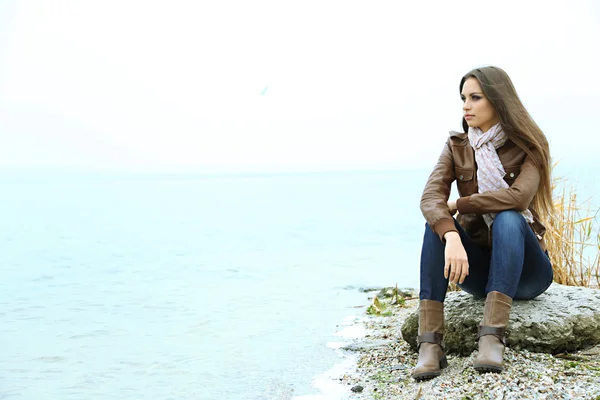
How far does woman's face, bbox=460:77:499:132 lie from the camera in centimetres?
262

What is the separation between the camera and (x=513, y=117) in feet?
8.45

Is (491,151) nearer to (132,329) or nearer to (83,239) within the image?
(132,329)

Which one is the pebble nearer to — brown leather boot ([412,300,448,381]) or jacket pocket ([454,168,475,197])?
brown leather boot ([412,300,448,381])

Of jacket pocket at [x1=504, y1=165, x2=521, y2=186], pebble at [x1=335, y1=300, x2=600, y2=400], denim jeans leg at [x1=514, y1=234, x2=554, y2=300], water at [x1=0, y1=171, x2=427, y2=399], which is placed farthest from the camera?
water at [x1=0, y1=171, x2=427, y2=399]

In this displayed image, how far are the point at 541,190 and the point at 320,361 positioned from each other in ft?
5.22

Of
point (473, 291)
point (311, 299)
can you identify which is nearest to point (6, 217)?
point (311, 299)

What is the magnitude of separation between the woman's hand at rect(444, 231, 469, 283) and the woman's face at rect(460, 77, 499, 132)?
1.70ft

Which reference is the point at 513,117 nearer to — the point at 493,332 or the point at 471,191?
the point at 471,191

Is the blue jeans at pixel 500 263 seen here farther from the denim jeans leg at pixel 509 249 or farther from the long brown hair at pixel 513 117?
the long brown hair at pixel 513 117

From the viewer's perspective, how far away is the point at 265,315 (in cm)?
512

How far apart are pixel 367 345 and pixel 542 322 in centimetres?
124

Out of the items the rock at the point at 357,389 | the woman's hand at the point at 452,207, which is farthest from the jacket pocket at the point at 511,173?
the rock at the point at 357,389

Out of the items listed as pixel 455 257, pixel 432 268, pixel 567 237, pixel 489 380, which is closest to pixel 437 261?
pixel 432 268

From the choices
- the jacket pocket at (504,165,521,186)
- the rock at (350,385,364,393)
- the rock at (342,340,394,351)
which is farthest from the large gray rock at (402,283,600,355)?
the rock at (342,340,394,351)
